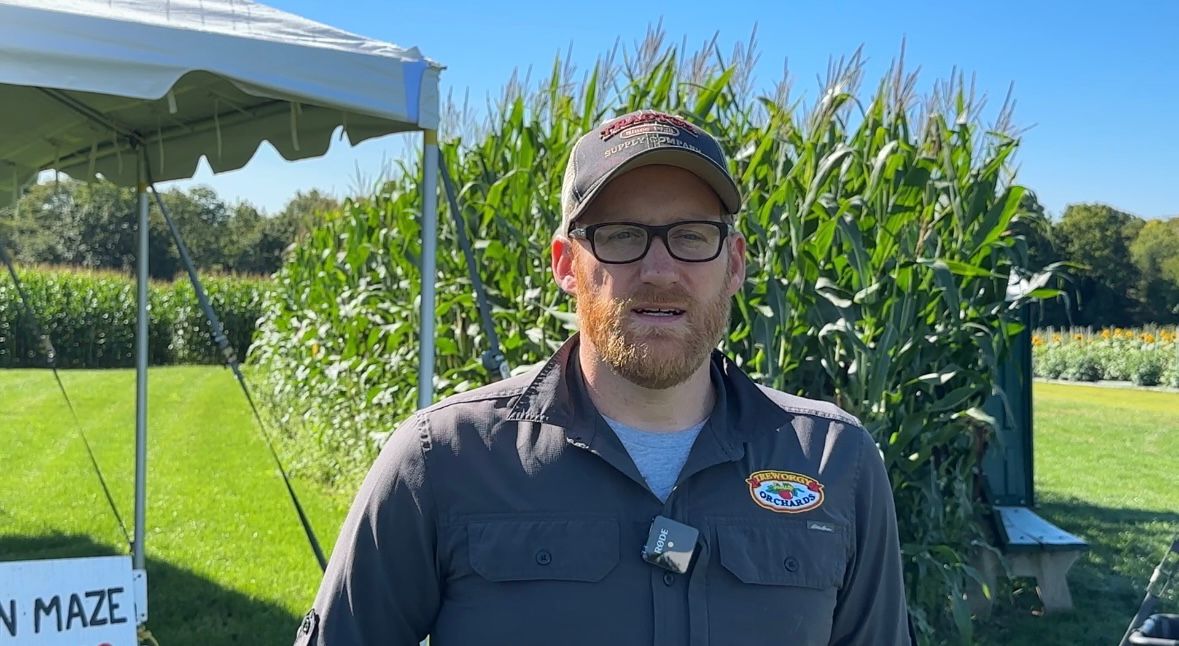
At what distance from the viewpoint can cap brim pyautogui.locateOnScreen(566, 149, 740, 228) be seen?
1399 millimetres

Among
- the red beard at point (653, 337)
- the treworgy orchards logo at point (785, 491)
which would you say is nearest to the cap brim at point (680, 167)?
the red beard at point (653, 337)

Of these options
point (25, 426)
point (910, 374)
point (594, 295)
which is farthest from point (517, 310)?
point (25, 426)

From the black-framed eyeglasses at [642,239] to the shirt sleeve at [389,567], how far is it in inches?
15.1

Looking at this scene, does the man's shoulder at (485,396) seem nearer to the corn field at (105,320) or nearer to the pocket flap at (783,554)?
the pocket flap at (783,554)

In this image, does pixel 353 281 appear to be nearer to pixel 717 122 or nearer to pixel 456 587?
pixel 717 122

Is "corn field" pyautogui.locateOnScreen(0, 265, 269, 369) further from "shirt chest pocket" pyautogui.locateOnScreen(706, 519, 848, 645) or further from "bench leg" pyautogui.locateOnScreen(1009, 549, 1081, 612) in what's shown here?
"shirt chest pocket" pyautogui.locateOnScreen(706, 519, 848, 645)

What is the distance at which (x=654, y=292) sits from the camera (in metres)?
1.39

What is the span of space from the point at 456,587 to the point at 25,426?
1171 cm

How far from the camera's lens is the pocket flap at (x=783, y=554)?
4.40 ft

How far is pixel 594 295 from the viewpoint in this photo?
1421 mm

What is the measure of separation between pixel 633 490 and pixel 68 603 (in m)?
1.70

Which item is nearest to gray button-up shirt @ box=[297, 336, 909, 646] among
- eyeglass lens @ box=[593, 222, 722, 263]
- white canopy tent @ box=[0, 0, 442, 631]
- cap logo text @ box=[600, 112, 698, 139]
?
eyeglass lens @ box=[593, 222, 722, 263]

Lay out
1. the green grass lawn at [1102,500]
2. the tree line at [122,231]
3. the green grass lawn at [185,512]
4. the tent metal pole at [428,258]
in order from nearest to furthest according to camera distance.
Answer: the tent metal pole at [428,258] < the green grass lawn at [1102,500] < the green grass lawn at [185,512] < the tree line at [122,231]

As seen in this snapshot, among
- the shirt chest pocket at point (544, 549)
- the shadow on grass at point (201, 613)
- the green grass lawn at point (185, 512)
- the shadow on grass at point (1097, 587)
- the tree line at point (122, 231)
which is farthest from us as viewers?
the tree line at point (122, 231)
